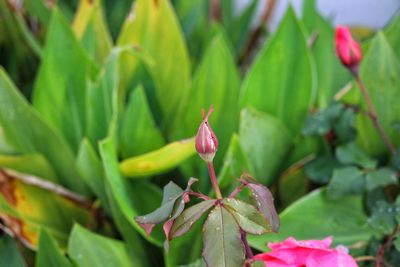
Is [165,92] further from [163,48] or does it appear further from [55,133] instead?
[55,133]

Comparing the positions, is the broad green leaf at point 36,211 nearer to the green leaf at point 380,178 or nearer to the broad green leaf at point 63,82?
the broad green leaf at point 63,82

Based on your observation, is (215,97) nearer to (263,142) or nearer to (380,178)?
(263,142)

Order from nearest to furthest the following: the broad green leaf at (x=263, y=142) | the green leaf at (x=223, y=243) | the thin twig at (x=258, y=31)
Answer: the green leaf at (x=223, y=243), the broad green leaf at (x=263, y=142), the thin twig at (x=258, y=31)

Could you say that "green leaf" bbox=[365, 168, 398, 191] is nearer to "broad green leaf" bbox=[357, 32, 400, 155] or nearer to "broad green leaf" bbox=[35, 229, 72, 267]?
"broad green leaf" bbox=[357, 32, 400, 155]

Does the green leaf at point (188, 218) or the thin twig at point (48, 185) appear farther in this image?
the thin twig at point (48, 185)

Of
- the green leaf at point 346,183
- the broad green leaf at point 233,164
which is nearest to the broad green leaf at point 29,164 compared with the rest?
the broad green leaf at point 233,164

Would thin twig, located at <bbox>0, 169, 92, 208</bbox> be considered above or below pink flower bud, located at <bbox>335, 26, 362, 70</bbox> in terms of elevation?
below

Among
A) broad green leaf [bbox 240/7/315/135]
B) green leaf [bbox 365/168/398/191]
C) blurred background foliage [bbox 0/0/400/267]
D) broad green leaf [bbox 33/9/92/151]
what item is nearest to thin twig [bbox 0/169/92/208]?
blurred background foliage [bbox 0/0/400/267]

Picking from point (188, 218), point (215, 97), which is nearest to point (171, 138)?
point (215, 97)

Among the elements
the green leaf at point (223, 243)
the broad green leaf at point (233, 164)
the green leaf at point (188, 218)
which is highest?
the green leaf at point (188, 218)
